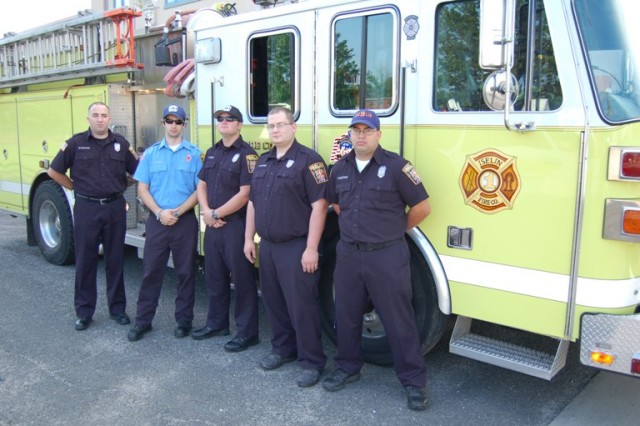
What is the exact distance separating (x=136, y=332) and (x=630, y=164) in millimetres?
3746

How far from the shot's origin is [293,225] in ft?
13.3

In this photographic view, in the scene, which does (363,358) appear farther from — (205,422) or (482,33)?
(482,33)

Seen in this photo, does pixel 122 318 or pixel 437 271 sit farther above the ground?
pixel 437 271

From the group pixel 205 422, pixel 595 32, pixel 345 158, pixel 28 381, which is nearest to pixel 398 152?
pixel 345 158

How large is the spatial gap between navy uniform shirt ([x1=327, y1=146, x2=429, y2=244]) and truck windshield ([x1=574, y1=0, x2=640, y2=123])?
3.62 ft

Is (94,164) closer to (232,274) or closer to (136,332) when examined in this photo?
(136,332)

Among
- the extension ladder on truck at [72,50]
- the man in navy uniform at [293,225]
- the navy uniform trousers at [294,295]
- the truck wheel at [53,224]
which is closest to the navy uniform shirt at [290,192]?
the man in navy uniform at [293,225]

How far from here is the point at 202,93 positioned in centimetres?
528

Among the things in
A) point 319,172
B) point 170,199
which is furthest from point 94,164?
point 319,172

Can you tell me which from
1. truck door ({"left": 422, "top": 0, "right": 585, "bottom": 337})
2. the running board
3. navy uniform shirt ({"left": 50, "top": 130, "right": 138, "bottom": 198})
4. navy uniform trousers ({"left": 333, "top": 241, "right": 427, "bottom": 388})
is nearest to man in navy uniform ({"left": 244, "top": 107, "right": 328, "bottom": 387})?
navy uniform trousers ({"left": 333, "top": 241, "right": 427, "bottom": 388})

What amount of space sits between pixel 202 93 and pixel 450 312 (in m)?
2.82

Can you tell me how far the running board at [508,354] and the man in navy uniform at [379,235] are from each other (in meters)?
0.29

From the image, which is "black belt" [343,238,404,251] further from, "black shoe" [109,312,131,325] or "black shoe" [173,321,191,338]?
"black shoe" [109,312,131,325]

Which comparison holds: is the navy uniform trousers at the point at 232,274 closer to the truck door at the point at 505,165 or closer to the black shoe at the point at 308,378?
the black shoe at the point at 308,378
